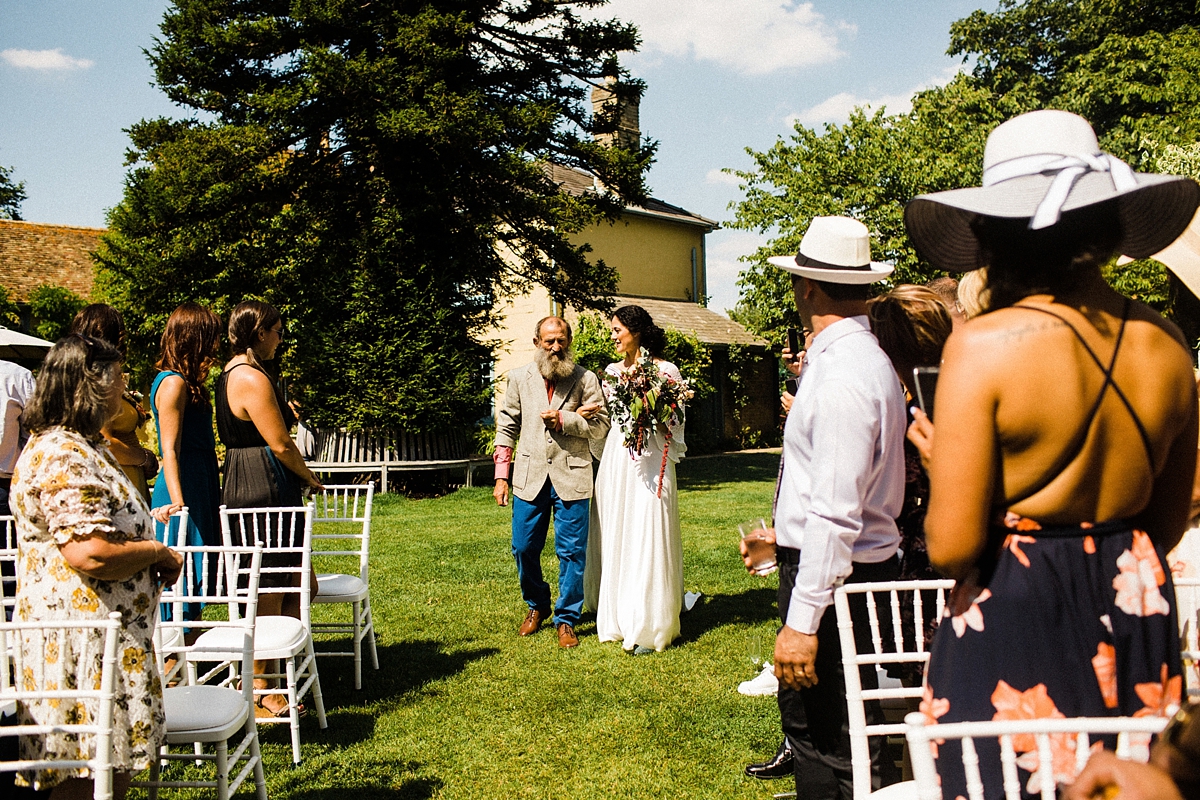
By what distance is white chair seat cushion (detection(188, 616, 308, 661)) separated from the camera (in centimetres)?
440

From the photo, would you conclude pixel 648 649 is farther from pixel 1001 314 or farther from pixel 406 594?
pixel 1001 314

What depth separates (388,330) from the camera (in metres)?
15.6

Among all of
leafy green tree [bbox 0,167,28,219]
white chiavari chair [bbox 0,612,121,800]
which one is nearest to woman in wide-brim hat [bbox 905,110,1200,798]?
white chiavari chair [bbox 0,612,121,800]

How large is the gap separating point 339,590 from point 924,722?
468 centimetres

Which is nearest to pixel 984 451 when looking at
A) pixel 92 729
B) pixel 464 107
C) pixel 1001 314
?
pixel 1001 314

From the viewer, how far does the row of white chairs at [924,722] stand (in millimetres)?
1453

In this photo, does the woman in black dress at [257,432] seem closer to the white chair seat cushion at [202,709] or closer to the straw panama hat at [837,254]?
the white chair seat cushion at [202,709]

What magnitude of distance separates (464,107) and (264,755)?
12.6 m

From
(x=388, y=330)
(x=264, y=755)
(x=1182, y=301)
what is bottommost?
(x=264, y=755)

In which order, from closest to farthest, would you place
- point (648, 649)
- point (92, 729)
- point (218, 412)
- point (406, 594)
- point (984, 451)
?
1. point (984, 451)
2. point (92, 729)
3. point (218, 412)
4. point (648, 649)
5. point (406, 594)

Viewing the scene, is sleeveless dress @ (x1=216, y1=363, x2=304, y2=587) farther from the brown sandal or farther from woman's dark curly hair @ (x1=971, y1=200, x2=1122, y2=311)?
woman's dark curly hair @ (x1=971, y1=200, x2=1122, y2=311)

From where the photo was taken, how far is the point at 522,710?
5.12 meters

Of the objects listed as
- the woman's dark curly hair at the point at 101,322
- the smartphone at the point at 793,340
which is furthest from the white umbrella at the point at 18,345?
the smartphone at the point at 793,340

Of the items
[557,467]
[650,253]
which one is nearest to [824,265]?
[557,467]
